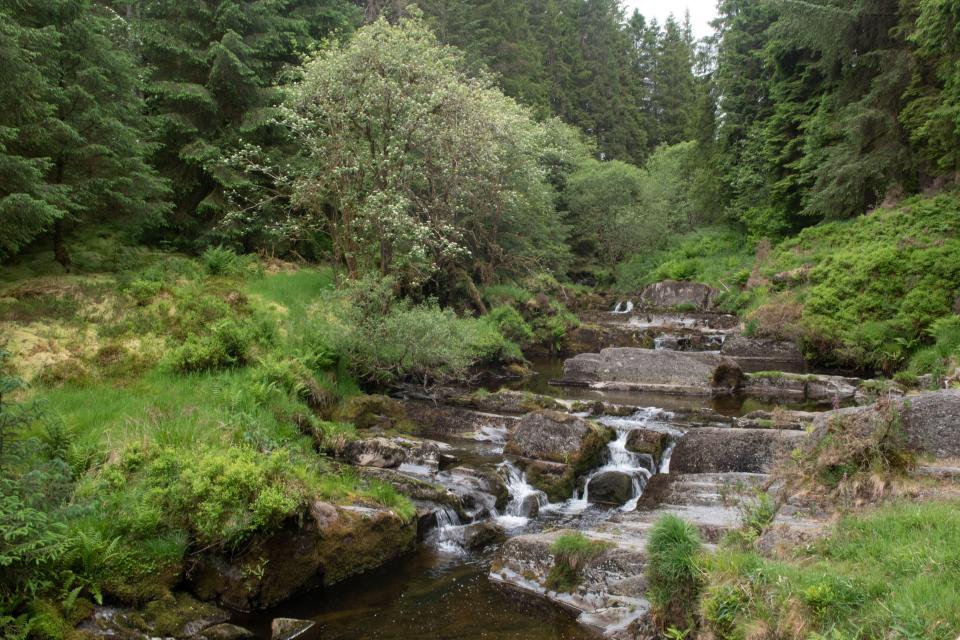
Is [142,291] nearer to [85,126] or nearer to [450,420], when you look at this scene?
[85,126]

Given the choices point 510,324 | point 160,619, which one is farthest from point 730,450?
point 510,324

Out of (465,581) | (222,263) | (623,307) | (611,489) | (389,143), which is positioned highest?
(389,143)

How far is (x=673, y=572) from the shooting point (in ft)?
19.8

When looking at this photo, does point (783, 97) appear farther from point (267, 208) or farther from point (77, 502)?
point (77, 502)

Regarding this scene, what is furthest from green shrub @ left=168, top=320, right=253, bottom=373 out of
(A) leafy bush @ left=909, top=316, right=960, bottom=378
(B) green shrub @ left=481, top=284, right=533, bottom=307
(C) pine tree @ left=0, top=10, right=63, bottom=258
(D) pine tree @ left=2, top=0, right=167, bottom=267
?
(A) leafy bush @ left=909, top=316, right=960, bottom=378

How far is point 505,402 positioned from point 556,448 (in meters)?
3.48

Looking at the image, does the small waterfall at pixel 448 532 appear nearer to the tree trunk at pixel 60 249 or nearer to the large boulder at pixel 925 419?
the large boulder at pixel 925 419

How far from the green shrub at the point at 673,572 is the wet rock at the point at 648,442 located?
589cm

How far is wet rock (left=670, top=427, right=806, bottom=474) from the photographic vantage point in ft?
35.9

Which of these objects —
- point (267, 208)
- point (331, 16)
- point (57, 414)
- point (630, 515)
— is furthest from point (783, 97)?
point (57, 414)

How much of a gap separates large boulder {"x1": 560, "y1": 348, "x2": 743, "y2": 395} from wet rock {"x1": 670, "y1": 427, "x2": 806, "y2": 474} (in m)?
6.79

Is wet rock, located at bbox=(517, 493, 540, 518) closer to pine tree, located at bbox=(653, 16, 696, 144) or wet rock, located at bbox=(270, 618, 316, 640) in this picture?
wet rock, located at bbox=(270, 618, 316, 640)

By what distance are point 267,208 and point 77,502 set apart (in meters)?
14.6

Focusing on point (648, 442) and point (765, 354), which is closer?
point (648, 442)
